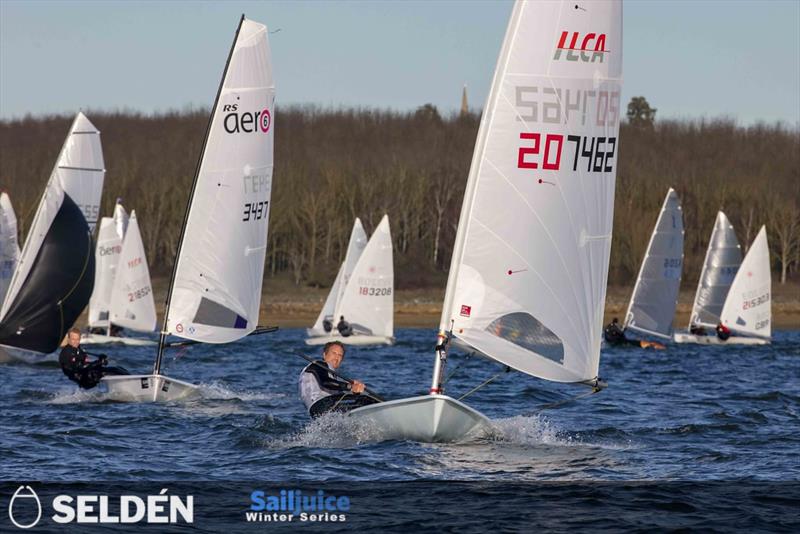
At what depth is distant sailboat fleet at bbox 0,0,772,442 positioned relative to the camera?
13.1m

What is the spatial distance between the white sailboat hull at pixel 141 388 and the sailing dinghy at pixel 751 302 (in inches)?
1001

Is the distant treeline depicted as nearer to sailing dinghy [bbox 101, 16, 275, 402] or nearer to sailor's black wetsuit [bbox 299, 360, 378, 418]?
sailing dinghy [bbox 101, 16, 275, 402]

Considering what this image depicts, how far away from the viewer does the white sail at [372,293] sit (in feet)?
124

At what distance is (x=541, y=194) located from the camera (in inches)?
522

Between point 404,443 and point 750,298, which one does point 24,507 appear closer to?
point 404,443

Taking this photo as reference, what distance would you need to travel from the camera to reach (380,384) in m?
22.8

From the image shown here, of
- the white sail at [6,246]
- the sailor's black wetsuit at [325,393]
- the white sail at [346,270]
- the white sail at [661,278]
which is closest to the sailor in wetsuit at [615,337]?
the white sail at [661,278]

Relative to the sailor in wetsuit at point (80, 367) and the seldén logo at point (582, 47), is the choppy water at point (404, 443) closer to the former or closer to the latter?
the sailor in wetsuit at point (80, 367)

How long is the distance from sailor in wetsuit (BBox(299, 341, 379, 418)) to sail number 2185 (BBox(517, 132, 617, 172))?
293 cm

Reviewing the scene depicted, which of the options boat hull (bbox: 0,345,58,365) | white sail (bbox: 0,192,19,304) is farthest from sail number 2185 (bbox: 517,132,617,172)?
white sail (bbox: 0,192,19,304)

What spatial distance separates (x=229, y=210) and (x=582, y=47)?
24.6ft

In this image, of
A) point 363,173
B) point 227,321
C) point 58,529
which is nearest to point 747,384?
point 227,321

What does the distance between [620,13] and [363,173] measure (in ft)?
215

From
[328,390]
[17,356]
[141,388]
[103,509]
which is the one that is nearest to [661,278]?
[17,356]
